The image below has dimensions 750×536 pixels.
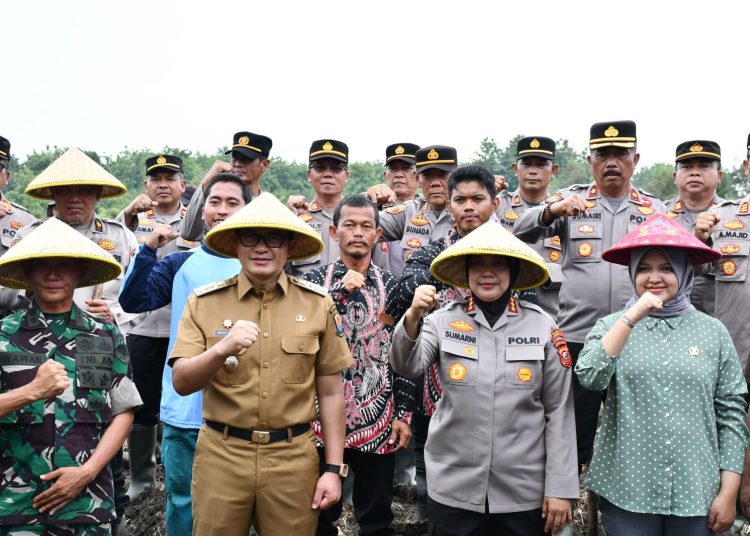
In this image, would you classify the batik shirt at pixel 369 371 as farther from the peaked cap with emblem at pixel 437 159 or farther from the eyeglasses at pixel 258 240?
the peaked cap with emblem at pixel 437 159

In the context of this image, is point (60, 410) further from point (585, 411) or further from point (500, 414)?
point (585, 411)

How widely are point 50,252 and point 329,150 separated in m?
3.56

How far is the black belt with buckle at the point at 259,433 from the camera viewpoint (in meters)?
3.06

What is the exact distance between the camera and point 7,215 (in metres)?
5.97

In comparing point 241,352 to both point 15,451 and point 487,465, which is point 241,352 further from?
point 487,465

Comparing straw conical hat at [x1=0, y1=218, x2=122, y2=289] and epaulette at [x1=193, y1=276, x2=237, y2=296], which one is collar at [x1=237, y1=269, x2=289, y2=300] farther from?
straw conical hat at [x1=0, y1=218, x2=122, y2=289]

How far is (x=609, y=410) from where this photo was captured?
3430 millimetres

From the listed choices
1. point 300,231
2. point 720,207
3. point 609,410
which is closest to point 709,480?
point 609,410

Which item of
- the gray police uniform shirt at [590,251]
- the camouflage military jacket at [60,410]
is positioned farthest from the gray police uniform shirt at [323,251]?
the camouflage military jacket at [60,410]

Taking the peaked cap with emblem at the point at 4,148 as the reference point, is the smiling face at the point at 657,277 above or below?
below

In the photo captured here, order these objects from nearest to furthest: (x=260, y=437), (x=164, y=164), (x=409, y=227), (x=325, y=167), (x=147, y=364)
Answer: (x=260, y=437) < (x=147, y=364) < (x=409, y=227) < (x=325, y=167) < (x=164, y=164)

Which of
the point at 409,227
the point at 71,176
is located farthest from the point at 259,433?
the point at 409,227

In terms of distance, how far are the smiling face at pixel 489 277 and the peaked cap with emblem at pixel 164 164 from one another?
4334 millimetres

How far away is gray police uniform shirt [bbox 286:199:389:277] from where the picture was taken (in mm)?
5480
